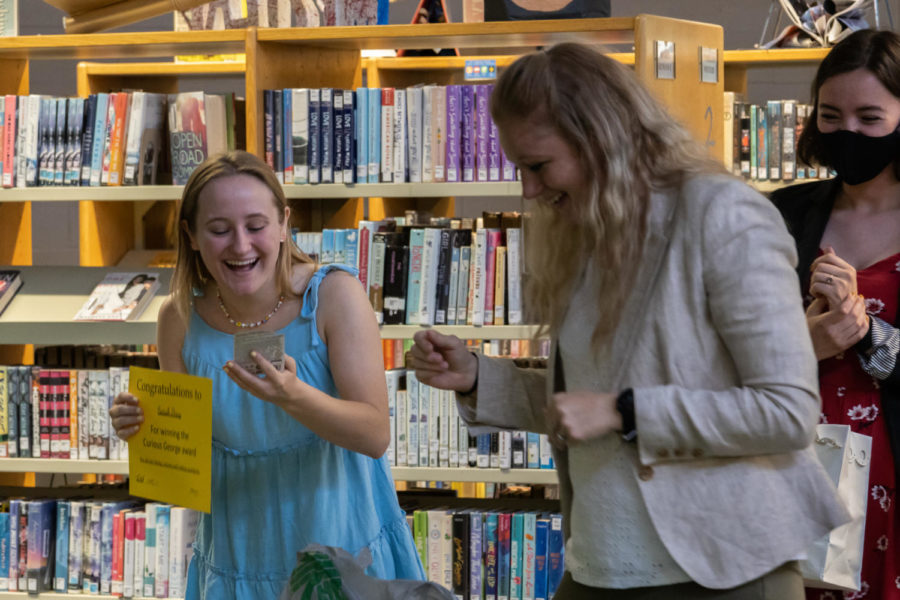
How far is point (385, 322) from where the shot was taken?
10.8 feet

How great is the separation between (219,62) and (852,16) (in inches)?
105

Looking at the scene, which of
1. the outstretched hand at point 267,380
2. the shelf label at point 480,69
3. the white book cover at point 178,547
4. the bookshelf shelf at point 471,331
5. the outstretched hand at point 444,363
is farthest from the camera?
the shelf label at point 480,69

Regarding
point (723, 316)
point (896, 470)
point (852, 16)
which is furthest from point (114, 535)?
point (852, 16)

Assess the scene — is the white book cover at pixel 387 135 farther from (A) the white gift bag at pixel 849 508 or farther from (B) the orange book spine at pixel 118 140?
(A) the white gift bag at pixel 849 508

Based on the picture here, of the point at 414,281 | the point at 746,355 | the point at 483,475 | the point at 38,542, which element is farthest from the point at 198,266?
the point at 38,542

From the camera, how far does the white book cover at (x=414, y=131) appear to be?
3316 mm

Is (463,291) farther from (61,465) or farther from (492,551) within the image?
(61,465)

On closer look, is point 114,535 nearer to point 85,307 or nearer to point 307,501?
point 85,307

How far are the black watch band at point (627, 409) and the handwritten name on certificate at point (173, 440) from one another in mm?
776

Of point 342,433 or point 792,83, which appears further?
point 792,83

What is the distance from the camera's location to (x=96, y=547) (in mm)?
3506

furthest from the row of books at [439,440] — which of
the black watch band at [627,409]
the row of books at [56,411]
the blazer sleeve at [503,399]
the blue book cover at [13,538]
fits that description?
the black watch band at [627,409]

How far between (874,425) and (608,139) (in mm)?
948

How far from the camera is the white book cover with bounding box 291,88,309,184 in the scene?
3322 mm
